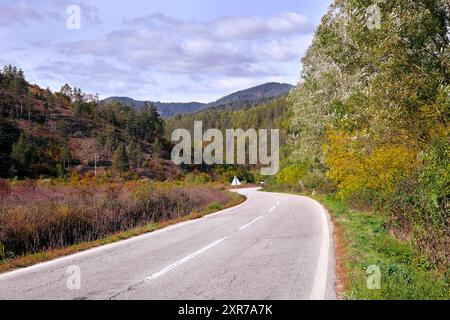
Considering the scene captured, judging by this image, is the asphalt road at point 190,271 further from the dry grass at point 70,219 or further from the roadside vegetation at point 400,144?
the dry grass at point 70,219

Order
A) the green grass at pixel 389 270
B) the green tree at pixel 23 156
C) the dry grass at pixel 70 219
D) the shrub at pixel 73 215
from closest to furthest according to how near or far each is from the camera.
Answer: the green grass at pixel 389 270, the dry grass at pixel 70 219, the shrub at pixel 73 215, the green tree at pixel 23 156

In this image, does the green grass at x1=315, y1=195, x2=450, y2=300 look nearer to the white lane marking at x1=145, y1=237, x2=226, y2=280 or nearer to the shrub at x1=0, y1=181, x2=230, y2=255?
the white lane marking at x1=145, y1=237, x2=226, y2=280

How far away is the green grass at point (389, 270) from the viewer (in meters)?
6.68

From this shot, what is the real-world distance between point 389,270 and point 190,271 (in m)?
3.79

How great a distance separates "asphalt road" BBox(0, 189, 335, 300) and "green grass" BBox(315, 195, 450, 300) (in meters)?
0.45

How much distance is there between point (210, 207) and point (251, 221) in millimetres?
8772

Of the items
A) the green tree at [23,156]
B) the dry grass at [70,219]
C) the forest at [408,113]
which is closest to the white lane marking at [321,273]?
the forest at [408,113]

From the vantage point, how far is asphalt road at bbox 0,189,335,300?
713cm

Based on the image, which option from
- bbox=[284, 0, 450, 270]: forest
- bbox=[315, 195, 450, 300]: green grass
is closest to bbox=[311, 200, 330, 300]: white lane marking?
bbox=[315, 195, 450, 300]: green grass

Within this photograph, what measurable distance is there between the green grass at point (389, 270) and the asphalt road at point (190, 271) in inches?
17.7

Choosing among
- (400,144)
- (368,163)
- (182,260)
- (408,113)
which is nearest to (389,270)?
(182,260)

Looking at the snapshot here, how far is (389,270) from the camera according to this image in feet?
26.6

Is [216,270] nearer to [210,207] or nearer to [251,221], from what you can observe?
[251,221]

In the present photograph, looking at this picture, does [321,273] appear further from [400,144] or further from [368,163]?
[368,163]
